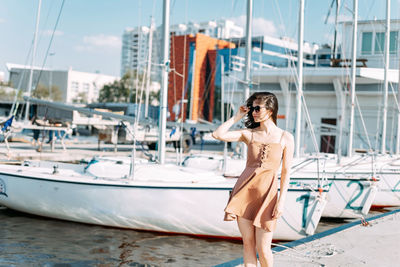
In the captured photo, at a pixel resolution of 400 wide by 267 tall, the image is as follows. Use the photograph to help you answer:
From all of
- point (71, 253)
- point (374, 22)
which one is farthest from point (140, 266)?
point (374, 22)

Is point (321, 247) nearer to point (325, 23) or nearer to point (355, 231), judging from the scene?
point (355, 231)

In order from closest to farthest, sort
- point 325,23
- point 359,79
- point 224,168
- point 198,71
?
point 224,168, point 325,23, point 359,79, point 198,71

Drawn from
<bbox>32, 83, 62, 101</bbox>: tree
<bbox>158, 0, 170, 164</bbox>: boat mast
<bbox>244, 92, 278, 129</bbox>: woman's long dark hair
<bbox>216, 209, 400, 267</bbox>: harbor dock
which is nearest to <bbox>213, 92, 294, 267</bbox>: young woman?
<bbox>244, 92, 278, 129</bbox>: woman's long dark hair

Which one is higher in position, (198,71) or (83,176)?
(198,71)

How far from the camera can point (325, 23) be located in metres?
23.4

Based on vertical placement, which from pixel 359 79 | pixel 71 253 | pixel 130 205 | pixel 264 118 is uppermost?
pixel 359 79

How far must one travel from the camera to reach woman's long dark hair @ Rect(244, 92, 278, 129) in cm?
416

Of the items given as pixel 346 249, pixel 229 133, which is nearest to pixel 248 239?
pixel 229 133

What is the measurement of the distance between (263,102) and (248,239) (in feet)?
4.24

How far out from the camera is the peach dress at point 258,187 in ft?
13.2

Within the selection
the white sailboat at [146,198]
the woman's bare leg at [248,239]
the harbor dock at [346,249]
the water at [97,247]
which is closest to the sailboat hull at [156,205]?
the white sailboat at [146,198]

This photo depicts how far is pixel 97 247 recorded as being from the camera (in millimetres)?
8727

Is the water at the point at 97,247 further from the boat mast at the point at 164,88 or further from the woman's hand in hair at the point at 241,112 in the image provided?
the woman's hand in hair at the point at 241,112

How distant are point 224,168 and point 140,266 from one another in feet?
16.3
